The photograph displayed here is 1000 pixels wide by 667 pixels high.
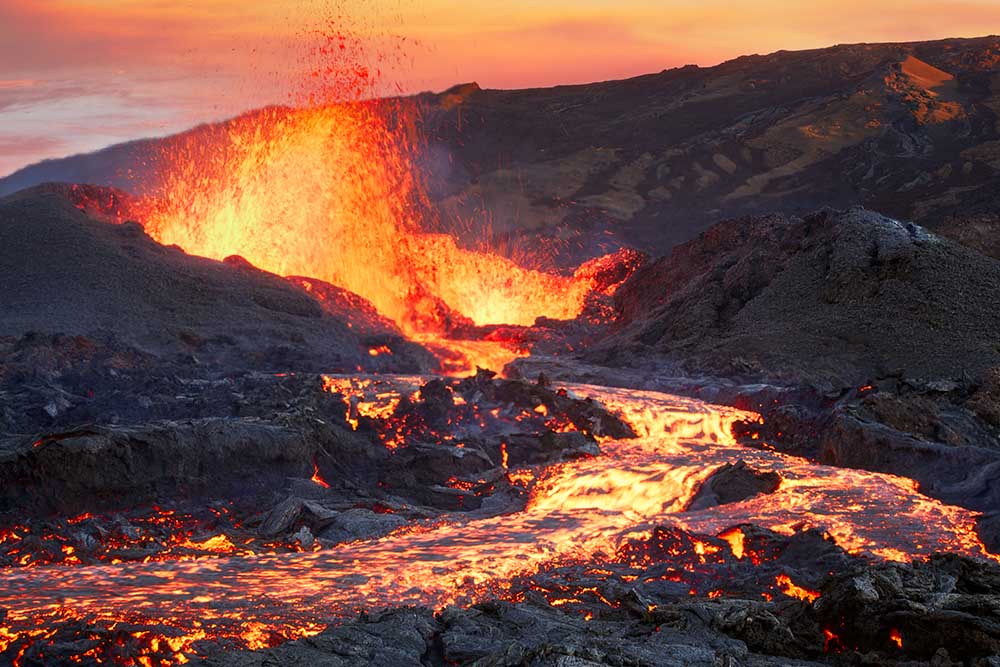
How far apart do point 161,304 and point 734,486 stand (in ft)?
36.4

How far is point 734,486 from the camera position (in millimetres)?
11297

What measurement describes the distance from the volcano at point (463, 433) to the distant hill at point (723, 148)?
21.4ft

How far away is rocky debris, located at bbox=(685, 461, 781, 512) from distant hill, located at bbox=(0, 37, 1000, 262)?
2134 cm

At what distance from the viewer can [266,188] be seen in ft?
87.8

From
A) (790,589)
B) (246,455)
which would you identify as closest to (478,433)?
(246,455)

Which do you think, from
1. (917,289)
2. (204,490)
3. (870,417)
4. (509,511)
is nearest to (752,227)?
(917,289)

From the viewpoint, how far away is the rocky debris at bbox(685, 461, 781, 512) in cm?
1114

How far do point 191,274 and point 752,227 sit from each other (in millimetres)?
10821

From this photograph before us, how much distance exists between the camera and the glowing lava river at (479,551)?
23.9 feet

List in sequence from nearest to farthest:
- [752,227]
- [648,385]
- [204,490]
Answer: [204,490] → [648,385] → [752,227]

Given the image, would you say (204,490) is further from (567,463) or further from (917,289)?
(917,289)

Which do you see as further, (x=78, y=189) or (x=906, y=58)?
(x=906, y=58)

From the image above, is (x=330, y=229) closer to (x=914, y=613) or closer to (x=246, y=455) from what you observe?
(x=246, y=455)

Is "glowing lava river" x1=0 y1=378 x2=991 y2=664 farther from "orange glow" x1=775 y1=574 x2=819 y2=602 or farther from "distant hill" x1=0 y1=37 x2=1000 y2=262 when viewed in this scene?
"distant hill" x1=0 y1=37 x2=1000 y2=262
